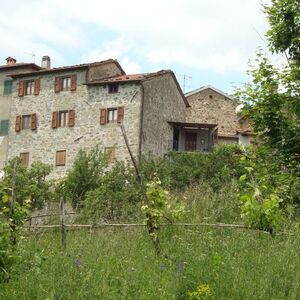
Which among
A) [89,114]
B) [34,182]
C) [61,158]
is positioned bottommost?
[34,182]

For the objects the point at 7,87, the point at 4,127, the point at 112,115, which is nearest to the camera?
the point at 112,115

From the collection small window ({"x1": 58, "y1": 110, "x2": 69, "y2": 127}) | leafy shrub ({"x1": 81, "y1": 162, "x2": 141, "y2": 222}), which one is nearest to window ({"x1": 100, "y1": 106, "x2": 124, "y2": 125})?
small window ({"x1": 58, "y1": 110, "x2": 69, "y2": 127})

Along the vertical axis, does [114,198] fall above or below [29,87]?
below

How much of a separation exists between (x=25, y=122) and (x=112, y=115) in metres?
6.89

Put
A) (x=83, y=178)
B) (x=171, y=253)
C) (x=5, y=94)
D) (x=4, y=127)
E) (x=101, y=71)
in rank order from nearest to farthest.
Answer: (x=171, y=253)
(x=83, y=178)
(x=101, y=71)
(x=4, y=127)
(x=5, y=94)

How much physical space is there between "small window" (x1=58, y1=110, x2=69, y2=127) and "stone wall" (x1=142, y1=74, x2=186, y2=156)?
5535 millimetres

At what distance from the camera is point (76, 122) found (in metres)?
36.4

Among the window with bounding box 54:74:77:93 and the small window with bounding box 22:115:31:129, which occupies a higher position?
the window with bounding box 54:74:77:93

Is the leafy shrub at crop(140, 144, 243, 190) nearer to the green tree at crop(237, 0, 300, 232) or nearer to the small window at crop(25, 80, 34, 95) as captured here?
the small window at crop(25, 80, 34, 95)

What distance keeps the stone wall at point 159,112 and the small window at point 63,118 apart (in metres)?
5.54

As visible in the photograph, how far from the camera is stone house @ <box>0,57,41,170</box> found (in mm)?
38781

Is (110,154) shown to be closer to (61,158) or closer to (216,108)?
(61,158)

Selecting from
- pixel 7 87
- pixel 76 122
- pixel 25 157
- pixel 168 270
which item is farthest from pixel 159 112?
pixel 168 270

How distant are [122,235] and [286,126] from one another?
709 centimetres
